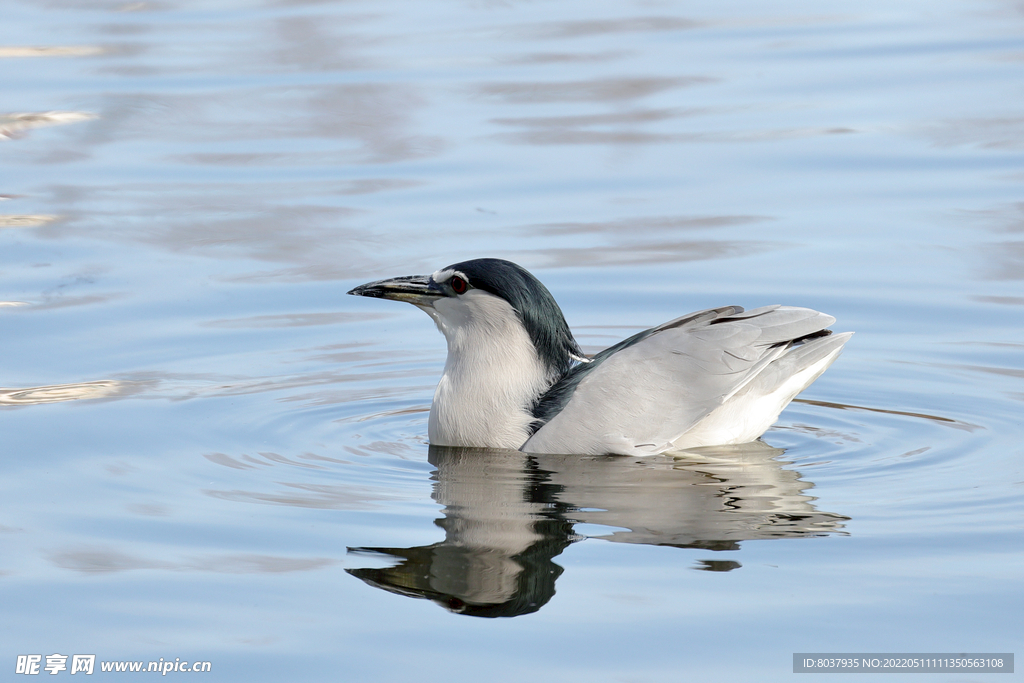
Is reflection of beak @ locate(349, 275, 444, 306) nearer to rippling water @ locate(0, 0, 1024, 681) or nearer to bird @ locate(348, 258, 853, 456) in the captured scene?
bird @ locate(348, 258, 853, 456)

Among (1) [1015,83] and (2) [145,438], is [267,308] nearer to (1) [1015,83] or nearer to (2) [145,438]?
(2) [145,438]

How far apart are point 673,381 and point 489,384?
3.43 feet

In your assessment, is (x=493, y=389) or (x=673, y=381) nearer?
(x=673, y=381)

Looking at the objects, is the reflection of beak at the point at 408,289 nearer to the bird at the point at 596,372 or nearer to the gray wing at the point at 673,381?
the bird at the point at 596,372

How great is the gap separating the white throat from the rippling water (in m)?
0.23

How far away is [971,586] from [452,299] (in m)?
3.53

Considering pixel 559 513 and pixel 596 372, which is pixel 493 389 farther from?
pixel 559 513

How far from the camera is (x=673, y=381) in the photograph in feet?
26.0

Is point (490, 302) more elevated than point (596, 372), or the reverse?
point (490, 302)

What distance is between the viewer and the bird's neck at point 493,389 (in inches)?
322

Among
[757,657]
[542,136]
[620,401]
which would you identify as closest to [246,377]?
[620,401]

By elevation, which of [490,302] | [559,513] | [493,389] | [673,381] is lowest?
[559,513]

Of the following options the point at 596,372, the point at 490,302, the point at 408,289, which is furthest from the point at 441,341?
the point at 596,372

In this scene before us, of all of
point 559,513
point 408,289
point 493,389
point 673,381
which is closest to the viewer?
point 559,513
